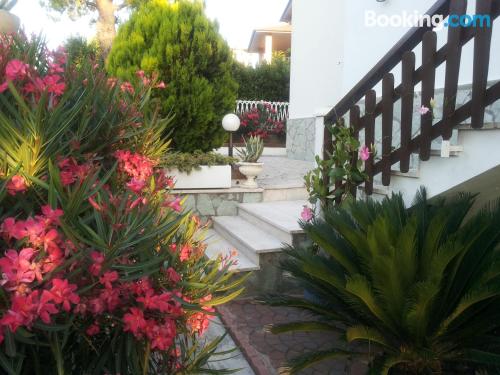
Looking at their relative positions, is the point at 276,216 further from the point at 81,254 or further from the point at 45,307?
the point at 45,307

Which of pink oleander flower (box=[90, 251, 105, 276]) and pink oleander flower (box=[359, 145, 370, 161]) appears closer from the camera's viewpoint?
pink oleander flower (box=[90, 251, 105, 276])

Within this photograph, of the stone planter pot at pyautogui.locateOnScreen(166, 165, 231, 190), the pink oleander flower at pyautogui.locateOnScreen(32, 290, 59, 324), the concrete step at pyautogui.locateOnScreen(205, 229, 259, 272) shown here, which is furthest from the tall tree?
the pink oleander flower at pyautogui.locateOnScreen(32, 290, 59, 324)

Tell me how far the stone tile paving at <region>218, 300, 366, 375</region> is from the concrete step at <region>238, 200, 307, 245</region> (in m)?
0.71

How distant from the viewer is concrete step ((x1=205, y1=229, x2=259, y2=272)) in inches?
150

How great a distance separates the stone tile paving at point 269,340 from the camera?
8.89 feet

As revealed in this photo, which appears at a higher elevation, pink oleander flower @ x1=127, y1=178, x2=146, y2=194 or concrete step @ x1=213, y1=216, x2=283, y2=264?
pink oleander flower @ x1=127, y1=178, x2=146, y2=194

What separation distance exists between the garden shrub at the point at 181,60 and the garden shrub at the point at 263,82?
25.1ft

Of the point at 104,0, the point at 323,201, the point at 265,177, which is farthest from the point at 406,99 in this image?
the point at 104,0

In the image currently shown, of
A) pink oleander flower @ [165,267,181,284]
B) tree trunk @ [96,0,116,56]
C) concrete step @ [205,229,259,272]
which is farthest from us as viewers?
tree trunk @ [96,0,116,56]

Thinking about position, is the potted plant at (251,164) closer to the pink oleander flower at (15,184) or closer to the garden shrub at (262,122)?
the pink oleander flower at (15,184)

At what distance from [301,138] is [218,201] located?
169 inches

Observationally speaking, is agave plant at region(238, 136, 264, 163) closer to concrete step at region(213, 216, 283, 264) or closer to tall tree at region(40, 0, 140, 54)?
concrete step at region(213, 216, 283, 264)

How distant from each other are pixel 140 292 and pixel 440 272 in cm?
142

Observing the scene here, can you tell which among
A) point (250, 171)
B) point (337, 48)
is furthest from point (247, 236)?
point (337, 48)
